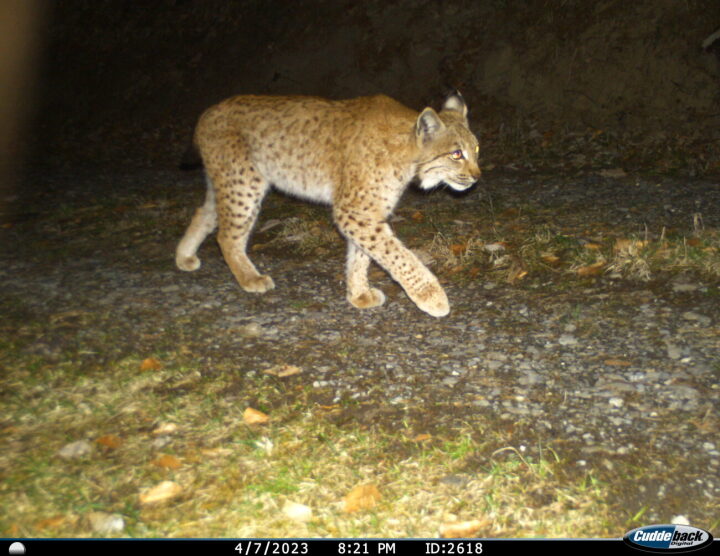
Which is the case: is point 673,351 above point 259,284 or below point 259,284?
above

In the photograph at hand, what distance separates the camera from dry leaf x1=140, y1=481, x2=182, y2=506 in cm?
253

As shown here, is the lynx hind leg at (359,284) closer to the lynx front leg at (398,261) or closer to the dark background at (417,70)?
the lynx front leg at (398,261)

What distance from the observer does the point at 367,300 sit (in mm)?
4395

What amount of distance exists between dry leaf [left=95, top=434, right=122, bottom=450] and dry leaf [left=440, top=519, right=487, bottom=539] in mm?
1483

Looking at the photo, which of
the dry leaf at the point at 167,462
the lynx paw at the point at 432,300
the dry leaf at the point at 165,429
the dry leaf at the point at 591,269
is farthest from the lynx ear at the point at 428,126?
the dry leaf at the point at 167,462

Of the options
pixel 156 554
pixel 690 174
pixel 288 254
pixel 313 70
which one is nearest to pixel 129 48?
pixel 313 70

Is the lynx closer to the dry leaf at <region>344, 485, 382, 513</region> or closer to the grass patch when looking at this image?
the grass patch

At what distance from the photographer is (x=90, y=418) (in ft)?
10.1

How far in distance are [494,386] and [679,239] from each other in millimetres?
2384

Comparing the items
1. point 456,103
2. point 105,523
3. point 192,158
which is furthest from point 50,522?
point 456,103

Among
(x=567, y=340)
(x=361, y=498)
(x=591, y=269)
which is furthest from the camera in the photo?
(x=591, y=269)

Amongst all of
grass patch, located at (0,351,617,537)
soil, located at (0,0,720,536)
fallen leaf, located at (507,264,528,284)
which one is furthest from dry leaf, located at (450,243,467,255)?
grass patch, located at (0,351,617,537)

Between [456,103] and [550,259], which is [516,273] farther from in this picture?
[456,103]

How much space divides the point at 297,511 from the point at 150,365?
4.88 ft
